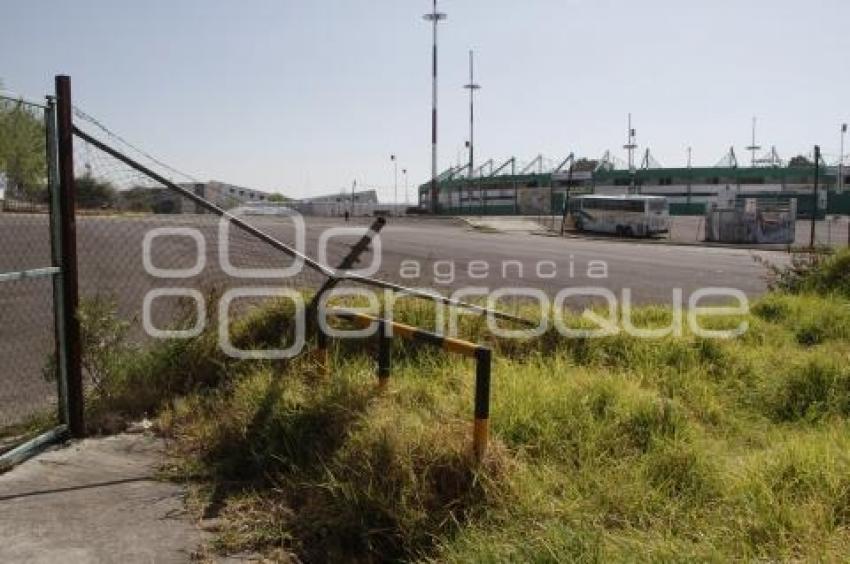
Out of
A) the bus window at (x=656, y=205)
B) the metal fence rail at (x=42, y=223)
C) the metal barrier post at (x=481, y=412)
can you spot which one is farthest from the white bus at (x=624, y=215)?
the metal barrier post at (x=481, y=412)

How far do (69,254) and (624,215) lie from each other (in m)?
44.0

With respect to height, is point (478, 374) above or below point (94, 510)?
above

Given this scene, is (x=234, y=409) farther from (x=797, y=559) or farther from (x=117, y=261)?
(x=117, y=261)

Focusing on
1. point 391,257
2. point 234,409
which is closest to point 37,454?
point 234,409

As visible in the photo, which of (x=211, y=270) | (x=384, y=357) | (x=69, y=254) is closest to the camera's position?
(x=384, y=357)

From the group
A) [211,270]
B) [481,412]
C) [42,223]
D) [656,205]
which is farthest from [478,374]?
[656,205]

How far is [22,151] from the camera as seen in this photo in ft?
18.0

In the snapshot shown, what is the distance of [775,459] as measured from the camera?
4.38 meters

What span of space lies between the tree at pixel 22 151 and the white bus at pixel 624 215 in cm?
4280

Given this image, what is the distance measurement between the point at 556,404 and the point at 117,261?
599 inches

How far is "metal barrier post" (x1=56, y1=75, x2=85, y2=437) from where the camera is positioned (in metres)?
5.30

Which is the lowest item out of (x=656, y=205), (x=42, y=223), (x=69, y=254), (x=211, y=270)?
(x=211, y=270)

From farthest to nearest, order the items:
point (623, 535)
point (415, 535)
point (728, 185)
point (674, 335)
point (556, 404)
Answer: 1. point (728, 185)
2. point (674, 335)
3. point (556, 404)
4. point (415, 535)
5. point (623, 535)

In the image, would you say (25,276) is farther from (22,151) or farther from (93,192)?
(93,192)
